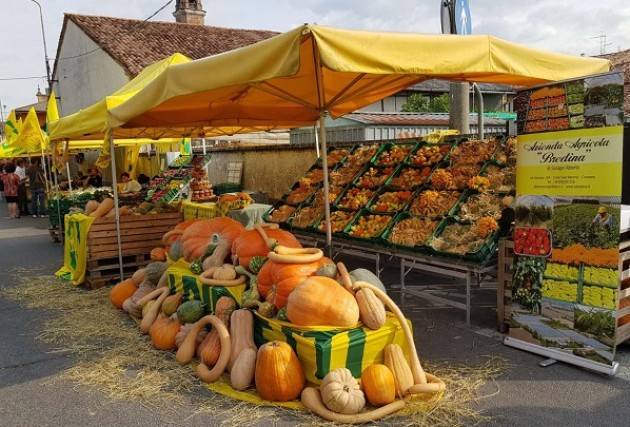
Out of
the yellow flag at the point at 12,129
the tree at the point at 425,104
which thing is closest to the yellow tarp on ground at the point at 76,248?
the yellow flag at the point at 12,129

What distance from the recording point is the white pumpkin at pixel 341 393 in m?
3.38

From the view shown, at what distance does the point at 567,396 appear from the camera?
12.0ft

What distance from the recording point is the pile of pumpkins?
Result: 139 inches

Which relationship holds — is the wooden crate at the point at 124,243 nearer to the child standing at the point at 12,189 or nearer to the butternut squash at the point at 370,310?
the butternut squash at the point at 370,310

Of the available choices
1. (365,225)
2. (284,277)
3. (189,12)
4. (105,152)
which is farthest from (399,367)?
(189,12)

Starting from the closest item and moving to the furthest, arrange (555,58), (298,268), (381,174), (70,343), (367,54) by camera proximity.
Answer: (367,54) < (298,268) < (555,58) < (70,343) < (381,174)

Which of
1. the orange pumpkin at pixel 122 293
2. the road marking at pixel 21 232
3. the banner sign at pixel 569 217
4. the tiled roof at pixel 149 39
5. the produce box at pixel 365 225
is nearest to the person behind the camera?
the banner sign at pixel 569 217

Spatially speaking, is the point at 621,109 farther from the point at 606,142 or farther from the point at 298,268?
the point at 298,268

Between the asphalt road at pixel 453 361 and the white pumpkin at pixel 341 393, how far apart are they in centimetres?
40

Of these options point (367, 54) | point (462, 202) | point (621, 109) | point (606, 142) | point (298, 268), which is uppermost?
point (367, 54)

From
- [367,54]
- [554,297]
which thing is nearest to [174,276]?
[367,54]

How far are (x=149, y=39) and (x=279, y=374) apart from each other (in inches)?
1016

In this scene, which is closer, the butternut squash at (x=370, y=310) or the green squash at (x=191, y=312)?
the butternut squash at (x=370, y=310)

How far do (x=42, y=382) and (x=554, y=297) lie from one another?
4.38 m
